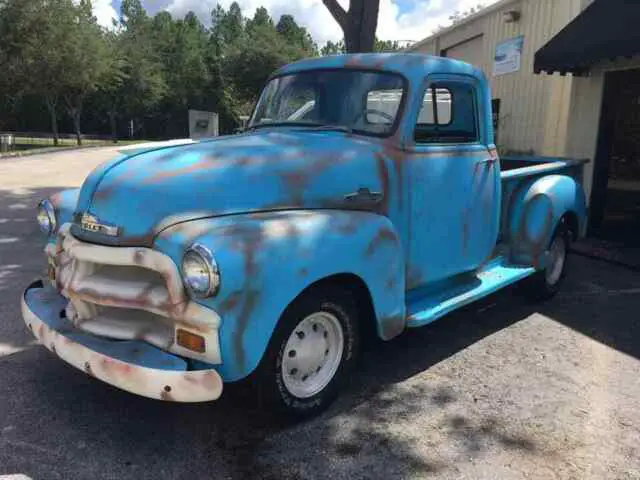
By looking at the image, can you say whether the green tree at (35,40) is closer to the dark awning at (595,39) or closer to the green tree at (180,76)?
the green tree at (180,76)

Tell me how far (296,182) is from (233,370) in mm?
1132

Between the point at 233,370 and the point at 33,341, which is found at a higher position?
the point at 233,370

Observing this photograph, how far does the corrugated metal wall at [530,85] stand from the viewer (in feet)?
Answer: 32.9

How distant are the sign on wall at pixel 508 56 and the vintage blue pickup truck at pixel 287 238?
7.54 meters

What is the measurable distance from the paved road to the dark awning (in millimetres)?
3733

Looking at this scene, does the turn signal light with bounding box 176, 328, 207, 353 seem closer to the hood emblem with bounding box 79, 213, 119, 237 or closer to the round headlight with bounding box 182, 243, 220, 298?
the round headlight with bounding box 182, 243, 220, 298

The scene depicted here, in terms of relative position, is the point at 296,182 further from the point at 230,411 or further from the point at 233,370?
the point at 230,411

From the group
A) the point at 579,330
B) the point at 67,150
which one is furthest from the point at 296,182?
the point at 67,150

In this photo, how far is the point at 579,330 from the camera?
5180 millimetres

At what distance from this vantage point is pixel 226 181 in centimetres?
331

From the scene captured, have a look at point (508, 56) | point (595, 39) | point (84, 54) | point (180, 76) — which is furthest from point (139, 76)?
point (595, 39)

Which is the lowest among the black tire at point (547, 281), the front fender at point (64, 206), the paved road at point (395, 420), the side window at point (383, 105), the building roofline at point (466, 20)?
the paved road at point (395, 420)

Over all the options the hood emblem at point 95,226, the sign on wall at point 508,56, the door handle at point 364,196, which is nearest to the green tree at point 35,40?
the sign on wall at point 508,56

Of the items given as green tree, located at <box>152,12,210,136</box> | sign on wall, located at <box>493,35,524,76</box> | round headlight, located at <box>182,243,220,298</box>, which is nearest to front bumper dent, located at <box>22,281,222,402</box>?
round headlight, located at <box>182,243,220,298</box>
